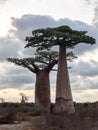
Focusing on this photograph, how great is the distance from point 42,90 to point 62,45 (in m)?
4.64

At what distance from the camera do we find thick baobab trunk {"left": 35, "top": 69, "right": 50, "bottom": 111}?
1268 inches

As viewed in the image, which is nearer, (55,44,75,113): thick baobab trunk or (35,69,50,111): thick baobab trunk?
(55,44,75,113): thick baobab trunk

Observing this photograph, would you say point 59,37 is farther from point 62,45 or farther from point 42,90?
point 42,90

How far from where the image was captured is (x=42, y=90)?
32.5m

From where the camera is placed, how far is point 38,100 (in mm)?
32719

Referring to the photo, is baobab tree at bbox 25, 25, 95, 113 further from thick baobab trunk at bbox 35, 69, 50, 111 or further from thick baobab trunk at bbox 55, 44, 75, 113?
thick baobab trunk at bbox 35, 69, 50, 111

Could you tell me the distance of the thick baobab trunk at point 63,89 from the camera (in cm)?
2916

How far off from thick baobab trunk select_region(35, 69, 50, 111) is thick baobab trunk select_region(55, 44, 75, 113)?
2.93m

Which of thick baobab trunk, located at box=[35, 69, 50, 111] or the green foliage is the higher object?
the green foliage

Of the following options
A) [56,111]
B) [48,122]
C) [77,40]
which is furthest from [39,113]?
[48,122]

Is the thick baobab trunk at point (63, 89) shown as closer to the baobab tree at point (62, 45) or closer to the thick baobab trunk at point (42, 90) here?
the baobab tree at point (62, 45)

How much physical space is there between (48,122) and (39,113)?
759 cm

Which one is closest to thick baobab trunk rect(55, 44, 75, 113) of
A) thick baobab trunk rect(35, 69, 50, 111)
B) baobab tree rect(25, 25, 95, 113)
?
baobab tree rect(25, 25, 95, 113)

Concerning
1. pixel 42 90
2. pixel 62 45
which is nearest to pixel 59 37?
pixel 62 45
